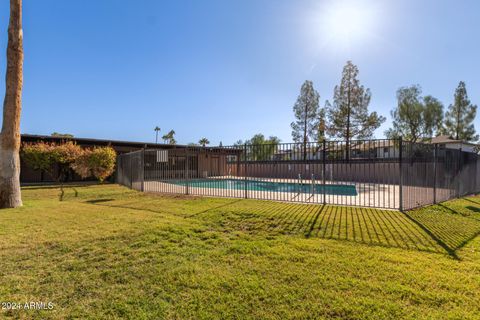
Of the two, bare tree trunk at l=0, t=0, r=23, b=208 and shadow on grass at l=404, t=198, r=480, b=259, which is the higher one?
bare tree trunk at l=0, t=0, r=23, b=208

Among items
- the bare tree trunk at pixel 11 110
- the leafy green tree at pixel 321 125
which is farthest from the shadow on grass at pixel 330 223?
the leafy green tree at pixel 321 125

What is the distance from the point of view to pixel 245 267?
10.6ft

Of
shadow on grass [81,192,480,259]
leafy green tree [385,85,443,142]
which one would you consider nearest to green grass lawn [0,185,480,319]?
shadow on grass [81,192,480,259]

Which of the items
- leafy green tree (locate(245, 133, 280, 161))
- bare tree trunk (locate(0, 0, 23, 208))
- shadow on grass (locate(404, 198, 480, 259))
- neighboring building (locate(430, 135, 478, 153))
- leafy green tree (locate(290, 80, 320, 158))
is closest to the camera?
shadow on grass (locate(404, 198, 480, 259))

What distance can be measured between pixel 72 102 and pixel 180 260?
2172 centimetres

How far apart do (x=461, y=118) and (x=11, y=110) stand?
150 ft

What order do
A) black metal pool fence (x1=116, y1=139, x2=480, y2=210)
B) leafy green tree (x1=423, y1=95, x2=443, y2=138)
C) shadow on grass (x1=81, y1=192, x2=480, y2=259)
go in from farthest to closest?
leafy green tree (x1=423, y1=95, x2=443, y2=138) < black metal pool fence (x1=116, y1=139, x2=480, y2=210) < shadow on grass (x1=81, y1=192, x2=480, y2=259)

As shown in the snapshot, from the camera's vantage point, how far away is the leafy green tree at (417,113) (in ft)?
105

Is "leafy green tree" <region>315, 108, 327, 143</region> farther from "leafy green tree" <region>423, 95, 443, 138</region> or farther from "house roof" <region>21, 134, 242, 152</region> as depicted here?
"house roof" <region>21, 134, 242, 152</region>

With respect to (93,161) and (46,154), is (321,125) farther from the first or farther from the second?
(46,154)

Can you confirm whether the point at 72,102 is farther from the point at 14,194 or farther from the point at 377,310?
the point at 377,310

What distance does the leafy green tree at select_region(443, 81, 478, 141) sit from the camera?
109ft

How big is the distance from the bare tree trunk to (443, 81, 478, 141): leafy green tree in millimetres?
43518

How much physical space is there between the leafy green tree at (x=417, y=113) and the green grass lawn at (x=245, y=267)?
32.2 m
